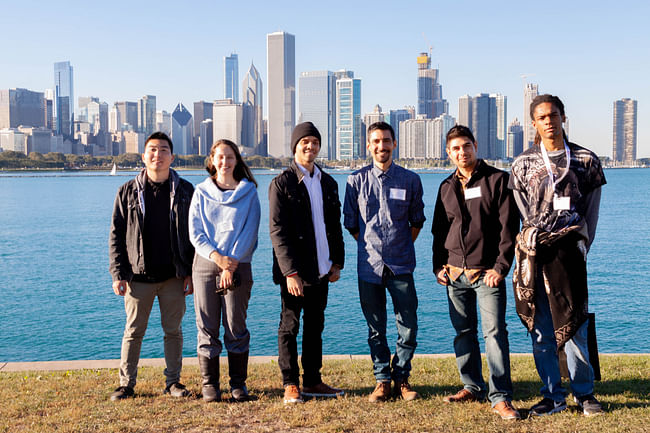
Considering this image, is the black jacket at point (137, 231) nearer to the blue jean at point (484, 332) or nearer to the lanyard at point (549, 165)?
the blue jean at point (484, 332)

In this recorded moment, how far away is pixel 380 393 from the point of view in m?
5.09

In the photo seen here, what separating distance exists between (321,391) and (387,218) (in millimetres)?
1658

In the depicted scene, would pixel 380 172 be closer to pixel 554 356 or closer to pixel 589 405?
pixel 554 356

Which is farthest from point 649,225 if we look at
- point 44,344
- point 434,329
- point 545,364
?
point 545,364

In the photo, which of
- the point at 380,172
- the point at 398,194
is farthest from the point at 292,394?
the point at 380,172

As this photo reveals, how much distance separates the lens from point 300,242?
16.7 feet

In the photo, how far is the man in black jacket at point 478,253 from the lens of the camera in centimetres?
471

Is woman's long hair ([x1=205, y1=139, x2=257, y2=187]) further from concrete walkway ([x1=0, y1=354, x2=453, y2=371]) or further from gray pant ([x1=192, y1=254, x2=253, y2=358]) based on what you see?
concrete walkway ([x1=0, y1=354, x2=453, y2=371])

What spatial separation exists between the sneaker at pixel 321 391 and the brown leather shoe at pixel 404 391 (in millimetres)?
487

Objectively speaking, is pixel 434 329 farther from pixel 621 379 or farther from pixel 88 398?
pixel 88 398

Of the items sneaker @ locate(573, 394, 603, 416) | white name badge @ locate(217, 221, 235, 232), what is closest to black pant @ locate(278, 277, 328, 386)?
white name badge @ locate(217, 221, 235, 232)

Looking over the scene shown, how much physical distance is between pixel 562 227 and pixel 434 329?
512 inches

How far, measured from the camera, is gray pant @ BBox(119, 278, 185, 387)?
5.33m

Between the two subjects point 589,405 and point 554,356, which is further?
point 554,356
